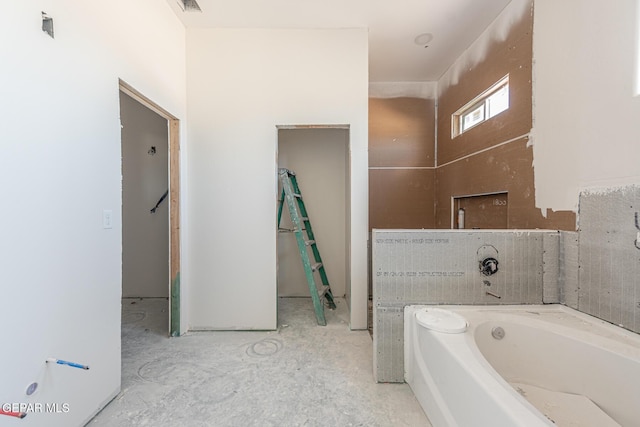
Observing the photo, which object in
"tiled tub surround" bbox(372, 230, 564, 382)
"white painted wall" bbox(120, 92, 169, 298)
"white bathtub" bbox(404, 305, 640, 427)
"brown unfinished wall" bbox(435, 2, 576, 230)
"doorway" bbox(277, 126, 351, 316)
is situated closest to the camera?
"white bathtub" bbox(404, 305, 640, 427)

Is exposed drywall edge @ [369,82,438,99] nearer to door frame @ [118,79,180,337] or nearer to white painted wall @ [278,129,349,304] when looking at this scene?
white painted wall @ [278,129,349,304]

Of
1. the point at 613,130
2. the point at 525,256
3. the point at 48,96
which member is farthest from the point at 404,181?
the point at 48,96

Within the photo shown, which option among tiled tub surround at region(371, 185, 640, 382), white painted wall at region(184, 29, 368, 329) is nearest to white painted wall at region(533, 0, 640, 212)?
tiled tub surround at region(371, 185, 640, 382)

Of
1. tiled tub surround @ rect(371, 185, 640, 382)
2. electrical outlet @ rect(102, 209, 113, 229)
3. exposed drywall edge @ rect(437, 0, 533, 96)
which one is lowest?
tiled tub surround @ rect(371, 185, 640, 382)

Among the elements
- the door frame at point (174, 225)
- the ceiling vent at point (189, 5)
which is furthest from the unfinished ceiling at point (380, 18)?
the door frame at point (174, 225)

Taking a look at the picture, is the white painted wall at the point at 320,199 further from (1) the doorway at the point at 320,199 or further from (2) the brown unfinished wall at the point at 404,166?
(2) the brown unfinished wall at the point at 404,166

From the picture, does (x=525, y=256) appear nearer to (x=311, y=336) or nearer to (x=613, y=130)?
(x=613, y=130)

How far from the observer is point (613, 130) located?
1.31 metres

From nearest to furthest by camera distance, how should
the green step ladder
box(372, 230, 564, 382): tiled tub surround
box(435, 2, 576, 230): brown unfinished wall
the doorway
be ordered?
box(372, 230, 564, 382): tiled tub surround, box(435, 2, 576, 230): brown unfinished wall, the green step ladder, the doorway

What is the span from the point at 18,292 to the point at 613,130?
2827 mm

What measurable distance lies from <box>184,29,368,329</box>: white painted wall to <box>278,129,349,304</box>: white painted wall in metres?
0.81

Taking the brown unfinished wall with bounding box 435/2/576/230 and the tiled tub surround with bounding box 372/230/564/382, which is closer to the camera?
Result: the tiled tub surround with bounding box 372/230/564/382

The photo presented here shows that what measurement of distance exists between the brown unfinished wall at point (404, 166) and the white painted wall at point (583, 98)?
154 centimetres

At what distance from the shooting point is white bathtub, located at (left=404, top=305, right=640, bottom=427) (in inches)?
38.2
